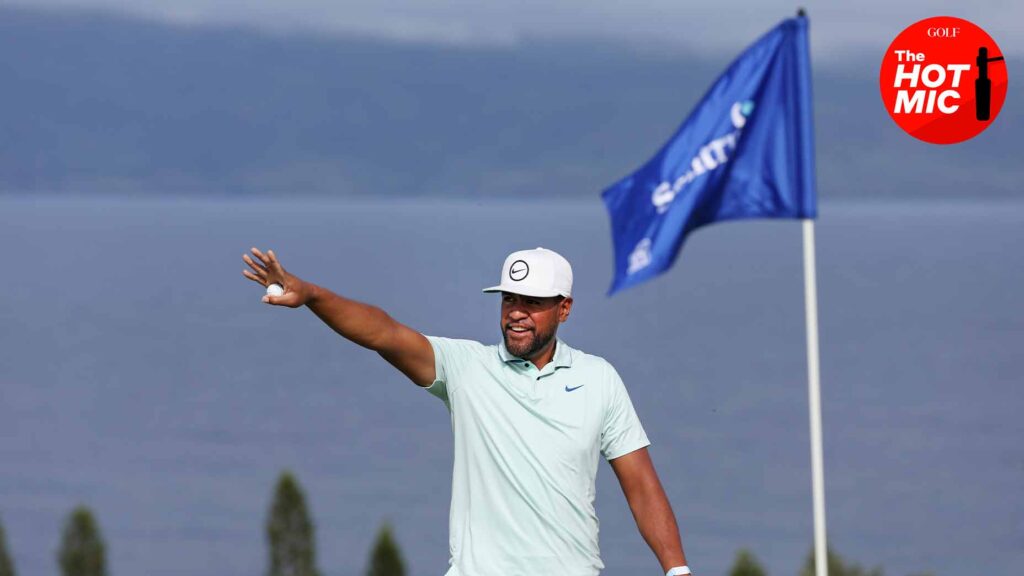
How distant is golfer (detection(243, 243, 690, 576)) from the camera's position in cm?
930

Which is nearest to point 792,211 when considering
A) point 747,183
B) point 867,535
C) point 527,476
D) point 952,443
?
point 747,183

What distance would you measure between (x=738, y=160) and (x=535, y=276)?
2470mm

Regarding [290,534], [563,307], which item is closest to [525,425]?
[563,307]

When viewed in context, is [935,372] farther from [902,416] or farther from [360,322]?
[360,322]

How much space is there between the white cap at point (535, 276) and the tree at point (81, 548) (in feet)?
87.2

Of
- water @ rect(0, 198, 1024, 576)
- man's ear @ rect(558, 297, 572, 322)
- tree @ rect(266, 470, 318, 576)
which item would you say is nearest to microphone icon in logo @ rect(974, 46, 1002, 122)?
man's ear @ rect(558, 297, 572, 322)

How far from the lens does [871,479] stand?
133 meters

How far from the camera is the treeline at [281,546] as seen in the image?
3522 centimetres

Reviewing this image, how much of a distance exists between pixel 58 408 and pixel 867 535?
4068 inches

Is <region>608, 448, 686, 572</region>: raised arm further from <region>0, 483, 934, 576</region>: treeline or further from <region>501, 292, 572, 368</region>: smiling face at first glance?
<region>0, 483, 934, 576</region>: treeline

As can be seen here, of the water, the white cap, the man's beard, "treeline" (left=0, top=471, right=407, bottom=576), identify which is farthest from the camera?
the water

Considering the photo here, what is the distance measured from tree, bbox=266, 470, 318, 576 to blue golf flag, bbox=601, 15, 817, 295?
86.7 feet

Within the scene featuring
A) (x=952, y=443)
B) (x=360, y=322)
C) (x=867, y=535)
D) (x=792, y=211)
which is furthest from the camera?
(x=952, y=443)

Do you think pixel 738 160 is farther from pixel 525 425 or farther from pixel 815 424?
pixel 525 425
